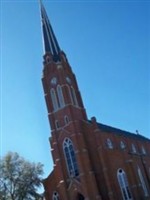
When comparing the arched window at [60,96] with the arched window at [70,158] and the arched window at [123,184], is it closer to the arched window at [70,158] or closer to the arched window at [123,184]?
the arched window at [70,158]

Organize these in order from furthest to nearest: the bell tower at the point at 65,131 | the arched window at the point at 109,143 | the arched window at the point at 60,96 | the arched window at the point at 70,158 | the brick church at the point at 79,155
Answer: the arched window at the point at 60,96 → the arched window at the point at 109,143 → the arched window at the point at 70,158 → the bell tower at the point at 65,131 → the brick church at the point at 79,155

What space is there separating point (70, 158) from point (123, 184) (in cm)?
758

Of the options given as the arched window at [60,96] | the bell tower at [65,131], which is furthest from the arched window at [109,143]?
the arched window at [60,96]

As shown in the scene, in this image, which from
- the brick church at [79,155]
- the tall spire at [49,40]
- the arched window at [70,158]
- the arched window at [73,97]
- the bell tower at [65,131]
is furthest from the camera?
the tall spire at [49,40]

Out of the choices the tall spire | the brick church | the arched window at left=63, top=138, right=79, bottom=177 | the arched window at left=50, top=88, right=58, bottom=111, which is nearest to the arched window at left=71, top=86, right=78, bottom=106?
the brick church

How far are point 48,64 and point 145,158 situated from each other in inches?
852

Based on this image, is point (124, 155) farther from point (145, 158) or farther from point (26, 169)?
point (26, 169)

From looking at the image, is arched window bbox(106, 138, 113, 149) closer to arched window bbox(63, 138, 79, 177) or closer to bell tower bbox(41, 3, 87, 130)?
bell tower bbox(41, 3, 87, 130)

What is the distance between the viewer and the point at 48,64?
2015 inches

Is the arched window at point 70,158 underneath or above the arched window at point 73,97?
underneath

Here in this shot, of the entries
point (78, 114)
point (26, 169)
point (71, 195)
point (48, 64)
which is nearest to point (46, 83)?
point (48, 64)

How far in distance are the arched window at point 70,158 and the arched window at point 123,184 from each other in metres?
5.47

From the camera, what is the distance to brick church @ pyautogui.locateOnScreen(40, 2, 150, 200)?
4156 cm

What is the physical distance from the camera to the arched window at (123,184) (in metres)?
41.7
